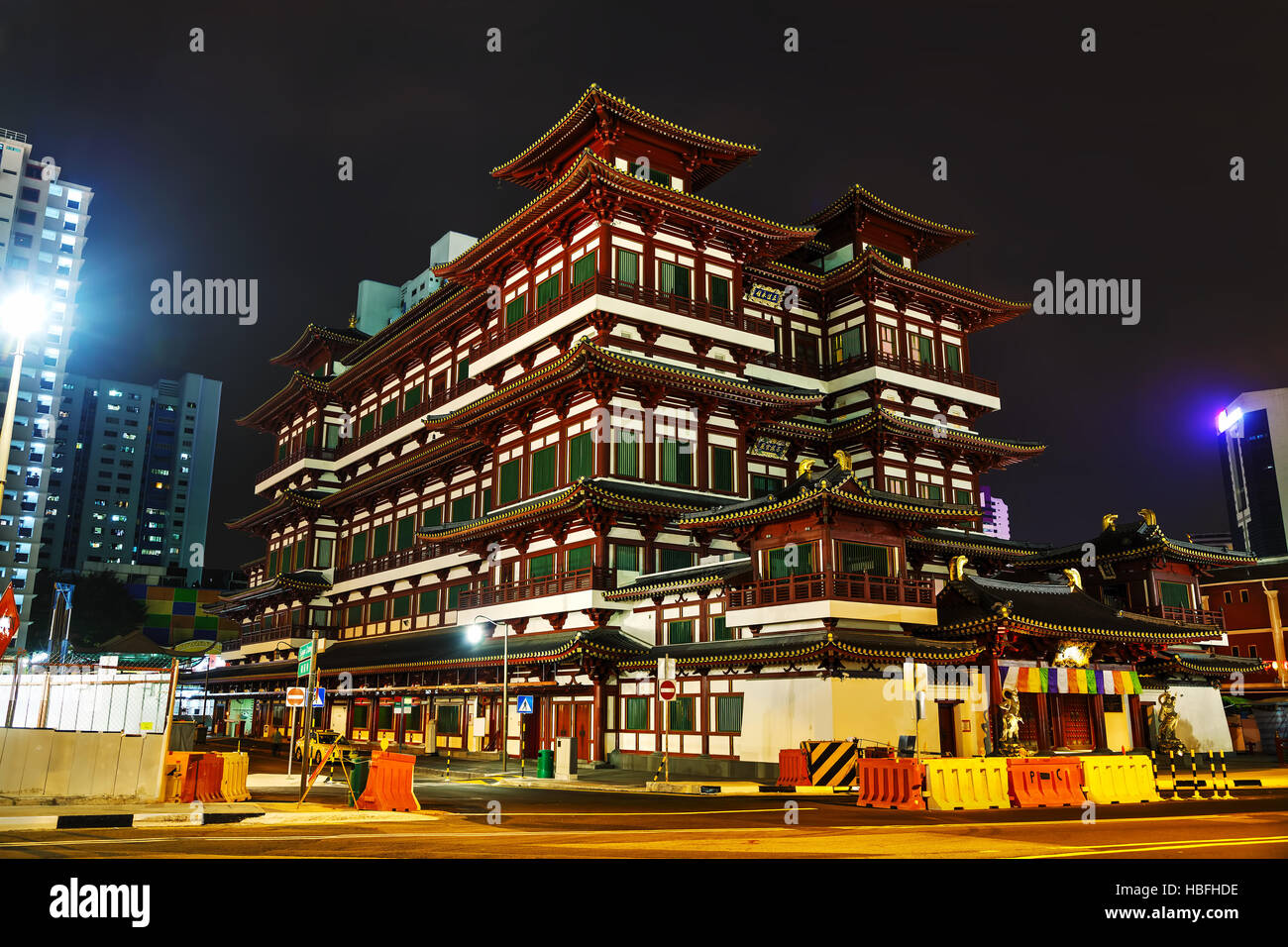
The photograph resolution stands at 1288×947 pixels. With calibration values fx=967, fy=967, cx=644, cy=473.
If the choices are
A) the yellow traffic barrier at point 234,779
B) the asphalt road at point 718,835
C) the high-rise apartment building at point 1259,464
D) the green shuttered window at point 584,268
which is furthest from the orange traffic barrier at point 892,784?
the high-rise apartment building at point 1259,464

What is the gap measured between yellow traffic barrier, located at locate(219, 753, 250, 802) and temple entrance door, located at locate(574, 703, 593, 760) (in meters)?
18.8

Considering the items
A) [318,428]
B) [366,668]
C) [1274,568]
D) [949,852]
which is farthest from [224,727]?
[1274,568]

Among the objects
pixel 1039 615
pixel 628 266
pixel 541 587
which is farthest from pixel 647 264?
pixel 1039 615

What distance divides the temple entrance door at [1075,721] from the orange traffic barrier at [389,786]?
26197 mm

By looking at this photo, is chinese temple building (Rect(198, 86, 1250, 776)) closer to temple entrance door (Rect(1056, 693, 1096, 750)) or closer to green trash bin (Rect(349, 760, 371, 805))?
temple entrance door (Rect(1056, 693, 1096, 750))

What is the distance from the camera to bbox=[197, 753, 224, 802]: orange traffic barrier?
2047cm

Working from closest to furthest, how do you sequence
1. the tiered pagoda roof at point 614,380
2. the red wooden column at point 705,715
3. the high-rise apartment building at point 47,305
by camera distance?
the red wooden column at point 705,715 < the tiered pagoda roof at point 614,380 < the high-rise apartment building at point 47,305

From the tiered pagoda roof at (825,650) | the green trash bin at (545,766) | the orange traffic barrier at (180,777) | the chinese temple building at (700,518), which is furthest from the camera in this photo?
the chinese temple building at (700,518)

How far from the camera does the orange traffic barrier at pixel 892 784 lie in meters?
21.4

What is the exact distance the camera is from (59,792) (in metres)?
19.5

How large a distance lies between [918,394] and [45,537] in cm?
16267

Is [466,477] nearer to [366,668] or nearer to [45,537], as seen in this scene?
[366,668]

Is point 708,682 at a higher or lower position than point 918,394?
lower

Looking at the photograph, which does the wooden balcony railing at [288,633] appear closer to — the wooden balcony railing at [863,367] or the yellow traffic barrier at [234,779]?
the wooden balcony railing at [863,367]
